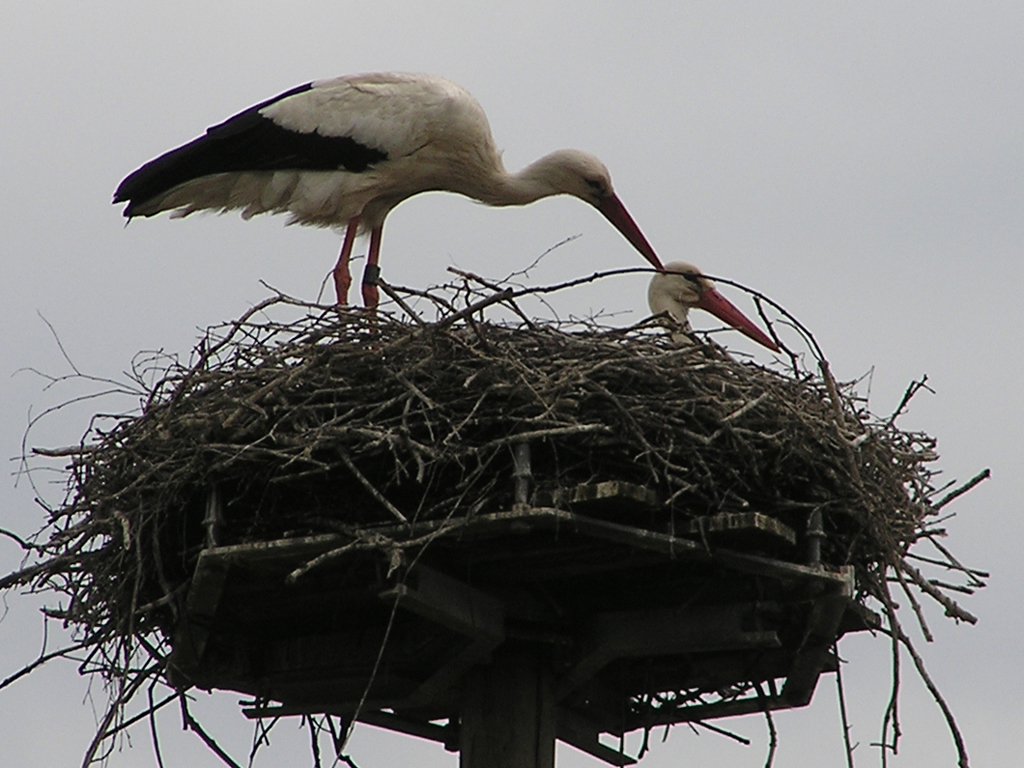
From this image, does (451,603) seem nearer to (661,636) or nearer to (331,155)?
(661,636)

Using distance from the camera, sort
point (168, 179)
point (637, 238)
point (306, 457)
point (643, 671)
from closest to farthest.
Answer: point (306, 457) → point (643, 671) → point (168, 179) → point (637, 238)

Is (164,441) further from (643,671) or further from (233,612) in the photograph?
(643,671)

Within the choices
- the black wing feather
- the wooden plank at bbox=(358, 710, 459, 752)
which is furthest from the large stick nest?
the black wing feather

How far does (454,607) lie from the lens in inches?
202

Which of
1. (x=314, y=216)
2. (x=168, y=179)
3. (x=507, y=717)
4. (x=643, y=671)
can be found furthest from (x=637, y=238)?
(x=507, y=717)

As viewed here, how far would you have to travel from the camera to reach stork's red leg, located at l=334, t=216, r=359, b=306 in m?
7.93

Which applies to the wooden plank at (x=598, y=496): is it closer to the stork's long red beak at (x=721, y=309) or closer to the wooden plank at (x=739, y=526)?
the wooden plank at (x=739, y=526)

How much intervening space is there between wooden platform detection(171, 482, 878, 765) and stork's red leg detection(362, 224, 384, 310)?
2571 millimetres

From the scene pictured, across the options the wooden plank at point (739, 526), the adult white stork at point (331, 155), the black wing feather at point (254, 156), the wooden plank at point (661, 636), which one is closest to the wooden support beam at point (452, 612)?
the wooden plank at point (661, 636)

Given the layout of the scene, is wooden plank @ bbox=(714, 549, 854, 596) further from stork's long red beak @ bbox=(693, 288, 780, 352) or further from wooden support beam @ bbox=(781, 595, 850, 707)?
stork's long red beak @ bbox=(693, 288, 780, 352)

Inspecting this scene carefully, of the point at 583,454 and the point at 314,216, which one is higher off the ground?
the point at 314,216

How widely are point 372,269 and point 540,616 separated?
2.94 m

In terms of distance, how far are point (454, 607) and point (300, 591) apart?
538 mm

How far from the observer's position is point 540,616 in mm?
5469
